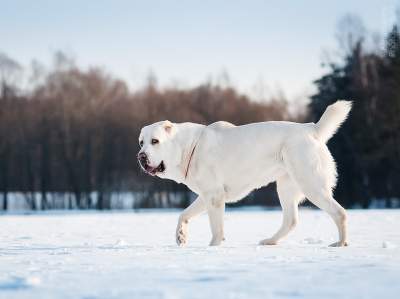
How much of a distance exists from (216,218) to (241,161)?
30.7 inches

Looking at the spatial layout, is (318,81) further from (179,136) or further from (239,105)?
(179,136)

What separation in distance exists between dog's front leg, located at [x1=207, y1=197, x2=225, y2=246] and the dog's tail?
1470 millimetres

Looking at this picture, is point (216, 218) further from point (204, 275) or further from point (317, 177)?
point (204, 275)

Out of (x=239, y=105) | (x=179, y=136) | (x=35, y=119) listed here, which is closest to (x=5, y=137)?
(x=35, y=119)

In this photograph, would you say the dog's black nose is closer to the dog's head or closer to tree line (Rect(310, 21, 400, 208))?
the dog's head

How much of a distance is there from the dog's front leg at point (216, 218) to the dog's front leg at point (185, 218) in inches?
10.6

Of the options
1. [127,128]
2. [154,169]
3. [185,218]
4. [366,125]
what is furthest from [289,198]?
[127,128]

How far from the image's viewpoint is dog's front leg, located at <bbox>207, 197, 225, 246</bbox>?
23.4ft

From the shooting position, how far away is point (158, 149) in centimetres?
748

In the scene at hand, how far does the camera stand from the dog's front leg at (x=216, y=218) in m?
7.14

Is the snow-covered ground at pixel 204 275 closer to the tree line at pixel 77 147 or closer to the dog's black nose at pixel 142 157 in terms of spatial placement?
the dog's black nose at pixel 142 157

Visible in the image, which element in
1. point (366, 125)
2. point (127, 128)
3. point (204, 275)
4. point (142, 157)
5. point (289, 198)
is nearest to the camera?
point (204, 275)

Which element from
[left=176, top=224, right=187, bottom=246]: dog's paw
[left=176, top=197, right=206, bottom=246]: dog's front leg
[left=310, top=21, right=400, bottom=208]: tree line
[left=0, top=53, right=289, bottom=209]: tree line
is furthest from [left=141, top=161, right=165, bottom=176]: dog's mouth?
[left=0, top=53, right=289, bottom=209]: tree line

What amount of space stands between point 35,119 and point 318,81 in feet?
64.6
